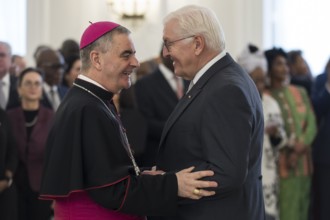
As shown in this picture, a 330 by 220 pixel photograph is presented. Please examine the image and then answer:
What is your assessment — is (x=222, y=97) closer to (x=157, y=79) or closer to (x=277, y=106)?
(x=157, y=79)

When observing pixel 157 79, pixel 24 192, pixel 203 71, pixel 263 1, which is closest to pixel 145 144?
pixel 157 79

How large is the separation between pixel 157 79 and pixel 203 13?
284cm

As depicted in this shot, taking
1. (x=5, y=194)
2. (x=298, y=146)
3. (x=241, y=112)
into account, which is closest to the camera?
(x=241, y=112)

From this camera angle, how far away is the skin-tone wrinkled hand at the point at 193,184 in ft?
10.7

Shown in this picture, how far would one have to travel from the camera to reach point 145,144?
5.90 meters

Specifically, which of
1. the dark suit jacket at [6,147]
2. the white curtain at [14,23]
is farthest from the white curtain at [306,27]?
the dark suit jacket at [6,147]

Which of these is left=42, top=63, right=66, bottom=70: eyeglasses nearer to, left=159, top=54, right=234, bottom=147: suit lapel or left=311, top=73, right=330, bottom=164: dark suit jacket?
left=311, top=73, right=330, bottom=164: dark suit jacket

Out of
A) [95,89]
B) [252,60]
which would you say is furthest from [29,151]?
[95,89]

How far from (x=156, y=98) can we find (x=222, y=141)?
2960 mm

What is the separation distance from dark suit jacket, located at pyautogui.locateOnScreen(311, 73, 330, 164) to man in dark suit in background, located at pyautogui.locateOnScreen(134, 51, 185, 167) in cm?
155

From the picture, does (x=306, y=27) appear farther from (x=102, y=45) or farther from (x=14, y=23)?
(x=102, y=45)

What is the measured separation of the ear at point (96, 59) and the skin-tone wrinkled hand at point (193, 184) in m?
0.61

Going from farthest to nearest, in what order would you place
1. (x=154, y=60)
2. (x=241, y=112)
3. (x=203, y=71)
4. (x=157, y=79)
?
(x=154, y=60) → (x=157, y=79) → (x=203, y=71) → (x=241, y=112)

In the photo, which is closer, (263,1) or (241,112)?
(241,112)
